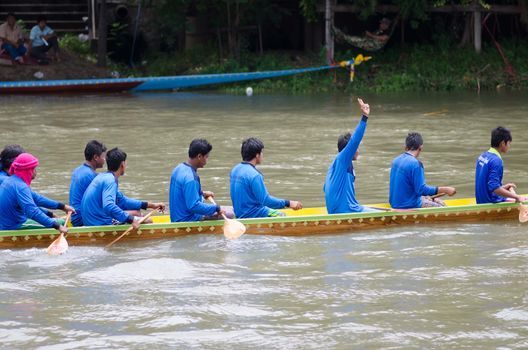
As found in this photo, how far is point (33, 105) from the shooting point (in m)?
20.1

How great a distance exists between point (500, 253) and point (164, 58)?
15574mm

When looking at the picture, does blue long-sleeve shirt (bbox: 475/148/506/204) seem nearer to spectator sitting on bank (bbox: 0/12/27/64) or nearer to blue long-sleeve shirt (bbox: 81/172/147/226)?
blue long-sleeve shirt (bbox: 81/172/147/226)

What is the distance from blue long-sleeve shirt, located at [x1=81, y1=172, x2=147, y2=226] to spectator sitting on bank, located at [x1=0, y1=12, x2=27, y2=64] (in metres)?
13.0

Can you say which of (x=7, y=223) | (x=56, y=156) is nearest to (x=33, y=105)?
(x=56, y=156)

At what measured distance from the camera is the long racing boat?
9258mm

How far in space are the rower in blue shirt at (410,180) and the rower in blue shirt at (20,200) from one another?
3.25 meters

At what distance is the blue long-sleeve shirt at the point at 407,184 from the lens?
32.0 feet

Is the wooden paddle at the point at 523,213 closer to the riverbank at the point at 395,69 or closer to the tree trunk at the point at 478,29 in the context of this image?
the riverbank at the point at 395,69

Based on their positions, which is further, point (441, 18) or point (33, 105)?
point (441, 18)

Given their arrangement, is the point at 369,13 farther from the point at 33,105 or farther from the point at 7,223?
the point at 7,223

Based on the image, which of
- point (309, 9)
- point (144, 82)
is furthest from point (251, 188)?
point (309, 9)

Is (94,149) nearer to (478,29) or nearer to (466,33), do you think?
(478,29)

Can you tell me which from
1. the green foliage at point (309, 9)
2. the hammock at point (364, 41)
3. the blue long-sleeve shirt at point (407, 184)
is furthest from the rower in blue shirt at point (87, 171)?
the hammock at point (364, 41)

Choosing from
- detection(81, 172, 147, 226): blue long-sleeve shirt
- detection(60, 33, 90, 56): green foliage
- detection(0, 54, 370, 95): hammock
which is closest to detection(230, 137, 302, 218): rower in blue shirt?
detection(81, 172, 147, 226): blue long-sleeve shirt
